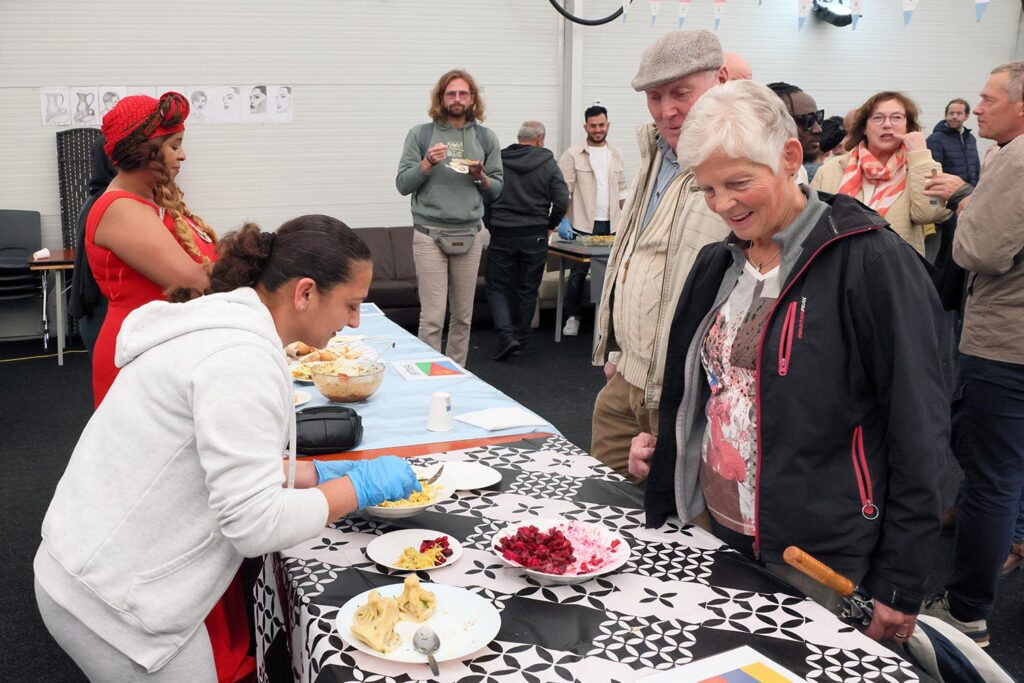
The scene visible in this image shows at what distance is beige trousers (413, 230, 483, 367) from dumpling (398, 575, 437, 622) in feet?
12.2

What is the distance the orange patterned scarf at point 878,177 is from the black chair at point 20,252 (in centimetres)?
538

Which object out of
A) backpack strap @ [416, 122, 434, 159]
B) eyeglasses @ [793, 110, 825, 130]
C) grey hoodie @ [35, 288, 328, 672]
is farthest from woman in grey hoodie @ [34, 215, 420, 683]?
backpack strap @ [416, 122, 434, 159]

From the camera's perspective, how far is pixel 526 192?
611cm

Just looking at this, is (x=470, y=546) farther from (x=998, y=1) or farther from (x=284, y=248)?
(x=998, y=1)

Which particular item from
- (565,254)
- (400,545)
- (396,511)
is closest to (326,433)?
(396,511)

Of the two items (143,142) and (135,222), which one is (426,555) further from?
(143,142)

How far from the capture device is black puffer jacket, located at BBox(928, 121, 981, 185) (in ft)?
21.1

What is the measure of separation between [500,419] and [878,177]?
1961mm

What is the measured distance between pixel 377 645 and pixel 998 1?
1055 cm

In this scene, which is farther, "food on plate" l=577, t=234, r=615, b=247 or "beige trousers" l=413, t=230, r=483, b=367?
"food on plate" l=577, t=234, r=615, b=247

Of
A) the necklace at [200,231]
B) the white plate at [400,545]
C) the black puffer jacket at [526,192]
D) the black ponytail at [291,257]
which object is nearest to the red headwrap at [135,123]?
the necklace at [200,231]

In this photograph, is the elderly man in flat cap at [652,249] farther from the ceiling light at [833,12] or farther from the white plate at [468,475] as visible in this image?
the ceiling light at [833,12]

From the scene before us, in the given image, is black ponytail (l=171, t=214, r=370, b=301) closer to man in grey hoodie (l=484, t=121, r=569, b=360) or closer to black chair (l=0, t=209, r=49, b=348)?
man in grey hoodie (l=484, t=121, r=569, b=360)

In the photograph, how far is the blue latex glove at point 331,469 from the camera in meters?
1.77
